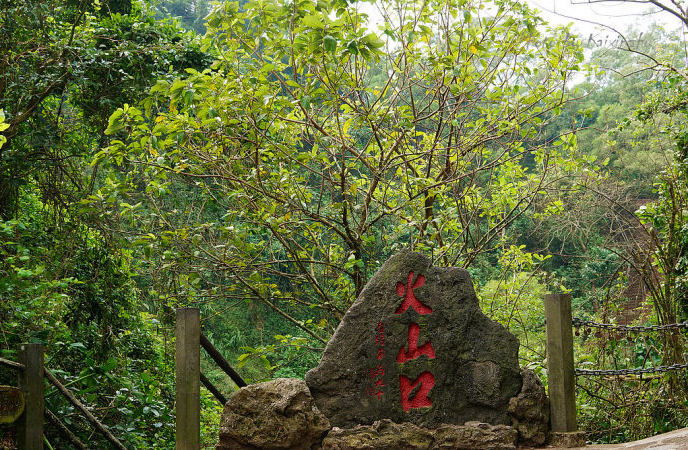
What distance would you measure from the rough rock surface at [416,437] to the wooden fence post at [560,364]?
28 centimetres

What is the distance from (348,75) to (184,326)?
5.80 feet

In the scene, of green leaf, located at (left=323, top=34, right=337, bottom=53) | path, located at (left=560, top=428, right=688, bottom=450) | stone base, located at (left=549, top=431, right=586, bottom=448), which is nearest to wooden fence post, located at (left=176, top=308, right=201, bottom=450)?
green leaf, located at (left=323, top=34, right=337, bottom=53)

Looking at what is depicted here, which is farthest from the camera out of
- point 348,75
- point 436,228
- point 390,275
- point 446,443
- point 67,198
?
point 67,198

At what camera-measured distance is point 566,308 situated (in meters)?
3.05

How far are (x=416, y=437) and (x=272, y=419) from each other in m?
0.64

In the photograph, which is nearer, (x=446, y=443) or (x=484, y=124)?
(x=446, y=443)

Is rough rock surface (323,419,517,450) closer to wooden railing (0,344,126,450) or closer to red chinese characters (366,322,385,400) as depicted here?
red chinese characters (366,322,385,400)

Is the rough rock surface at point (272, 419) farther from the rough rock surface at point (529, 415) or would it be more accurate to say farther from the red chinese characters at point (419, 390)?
the rough rock surface at point (529, 415)

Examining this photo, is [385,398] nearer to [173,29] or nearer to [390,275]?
[390,275]

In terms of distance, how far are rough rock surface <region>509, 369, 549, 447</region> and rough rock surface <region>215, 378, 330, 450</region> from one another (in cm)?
86

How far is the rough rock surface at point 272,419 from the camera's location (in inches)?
109

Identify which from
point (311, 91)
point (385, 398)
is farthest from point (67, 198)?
point (385, 398)

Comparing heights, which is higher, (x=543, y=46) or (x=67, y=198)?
(x=543, y=46)

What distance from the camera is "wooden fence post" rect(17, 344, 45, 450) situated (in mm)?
2562
